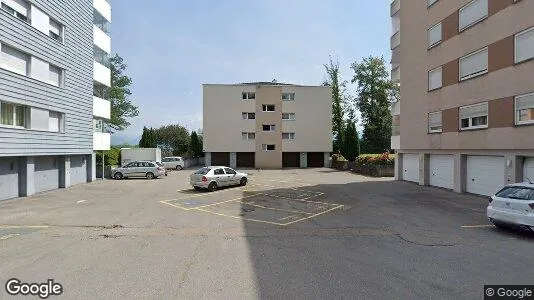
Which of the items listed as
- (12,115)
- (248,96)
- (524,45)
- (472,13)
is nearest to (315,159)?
(248,96)

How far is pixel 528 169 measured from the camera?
15.6m

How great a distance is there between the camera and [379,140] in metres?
58.2

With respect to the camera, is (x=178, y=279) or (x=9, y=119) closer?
(x=178, y=279)

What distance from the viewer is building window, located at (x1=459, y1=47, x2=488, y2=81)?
18125mm

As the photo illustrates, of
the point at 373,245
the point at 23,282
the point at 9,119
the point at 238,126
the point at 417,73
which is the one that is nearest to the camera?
the point at 23,282

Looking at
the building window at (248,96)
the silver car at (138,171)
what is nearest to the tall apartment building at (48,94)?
the silver car at (138,171)

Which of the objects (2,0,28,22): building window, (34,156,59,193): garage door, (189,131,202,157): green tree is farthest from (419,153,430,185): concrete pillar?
(189,131,202,157): green tree

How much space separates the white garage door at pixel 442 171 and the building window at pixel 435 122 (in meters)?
1.77

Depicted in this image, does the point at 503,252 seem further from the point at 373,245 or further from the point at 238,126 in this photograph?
the point at 238,126

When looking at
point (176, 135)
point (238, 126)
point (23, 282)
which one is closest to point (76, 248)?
point (23, 282)

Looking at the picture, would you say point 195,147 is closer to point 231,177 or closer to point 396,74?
point 231,177

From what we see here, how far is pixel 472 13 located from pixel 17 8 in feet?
78.1

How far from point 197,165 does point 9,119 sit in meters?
35.3

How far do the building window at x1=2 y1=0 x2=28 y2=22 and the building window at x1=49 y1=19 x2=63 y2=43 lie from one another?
2.53m
